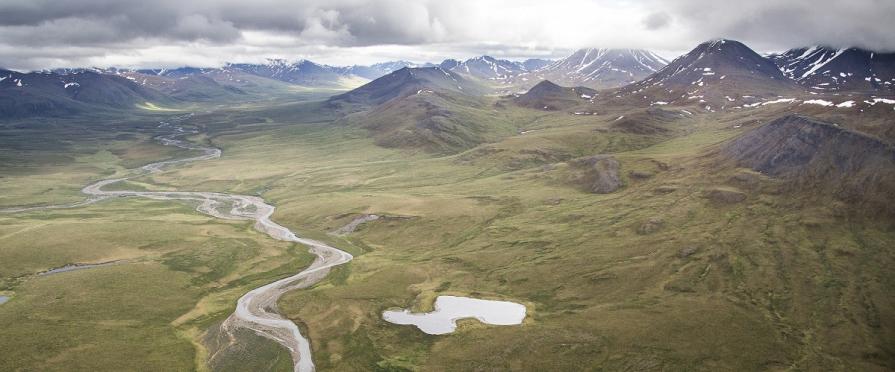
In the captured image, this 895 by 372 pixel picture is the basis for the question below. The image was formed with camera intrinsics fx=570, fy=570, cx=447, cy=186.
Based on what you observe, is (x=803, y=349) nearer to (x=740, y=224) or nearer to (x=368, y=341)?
(x=740, y=224)

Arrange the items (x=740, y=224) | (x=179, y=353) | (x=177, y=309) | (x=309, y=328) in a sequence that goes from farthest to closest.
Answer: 1. (x=740, y=224)
2. (x=177, y=309)
3. (x=309, y=328)
4. (x=179, y=353)

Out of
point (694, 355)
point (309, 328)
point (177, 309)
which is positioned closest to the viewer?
point (694, 355)

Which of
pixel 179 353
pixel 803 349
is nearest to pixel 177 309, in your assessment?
pixel 179 353

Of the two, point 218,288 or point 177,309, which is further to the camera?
point 218,288

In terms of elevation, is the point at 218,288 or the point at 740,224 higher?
the point at 740,224

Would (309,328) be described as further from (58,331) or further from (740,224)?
(740,224)

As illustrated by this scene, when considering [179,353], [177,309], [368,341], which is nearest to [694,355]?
[368,341]
